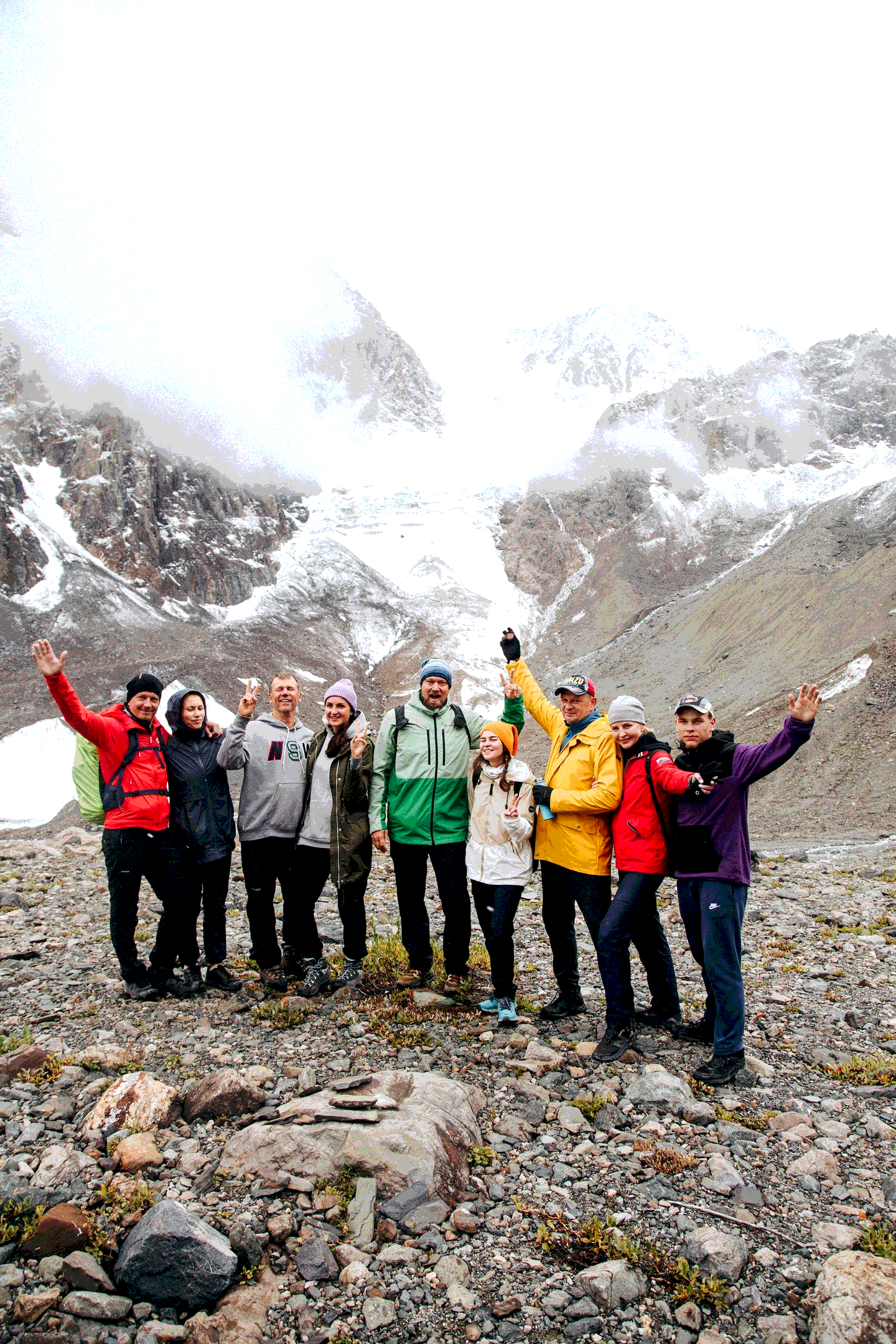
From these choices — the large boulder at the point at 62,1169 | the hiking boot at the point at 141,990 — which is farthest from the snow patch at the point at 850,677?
the large boulder at the point at 62,1169

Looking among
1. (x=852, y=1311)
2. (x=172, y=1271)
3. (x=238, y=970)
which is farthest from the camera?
(x=238, y=970)

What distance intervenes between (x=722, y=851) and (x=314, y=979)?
361cm

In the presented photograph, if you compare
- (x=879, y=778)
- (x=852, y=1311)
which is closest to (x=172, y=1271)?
(x=852, y=1311)

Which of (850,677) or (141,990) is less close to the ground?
(850,677)

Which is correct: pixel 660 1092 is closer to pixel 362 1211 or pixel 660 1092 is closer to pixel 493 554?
pixel 362 1211

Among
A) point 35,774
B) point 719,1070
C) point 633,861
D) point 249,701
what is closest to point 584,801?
point 633,861

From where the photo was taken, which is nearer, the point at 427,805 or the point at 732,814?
the point at 732,814

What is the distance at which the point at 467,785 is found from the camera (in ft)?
21.0

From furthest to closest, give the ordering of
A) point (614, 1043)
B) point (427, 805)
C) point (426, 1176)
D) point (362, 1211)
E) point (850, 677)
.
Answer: point (850, 677) → point (427, 805) → point (614, 1043) → point (426, 1176) → point (362, 1211)

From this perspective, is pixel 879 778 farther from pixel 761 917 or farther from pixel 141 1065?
pixel 141 1065

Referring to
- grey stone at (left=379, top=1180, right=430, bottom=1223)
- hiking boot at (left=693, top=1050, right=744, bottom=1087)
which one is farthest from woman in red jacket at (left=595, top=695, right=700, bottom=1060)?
grey stone at (left=379, top=1180, right=430, bottom=1223)

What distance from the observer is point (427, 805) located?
6129 mm

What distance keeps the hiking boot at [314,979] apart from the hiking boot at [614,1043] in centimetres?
241

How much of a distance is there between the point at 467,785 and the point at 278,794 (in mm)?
1707
